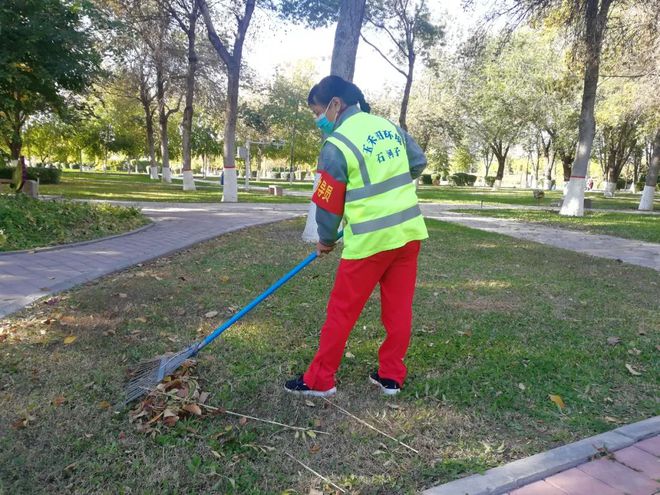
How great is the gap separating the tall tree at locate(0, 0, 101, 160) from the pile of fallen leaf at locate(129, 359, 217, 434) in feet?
26.3

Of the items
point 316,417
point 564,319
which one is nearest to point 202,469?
point 316,417

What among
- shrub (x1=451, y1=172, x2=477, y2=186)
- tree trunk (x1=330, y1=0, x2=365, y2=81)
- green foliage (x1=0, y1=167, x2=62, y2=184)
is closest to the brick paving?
tree trunk (x1=330, y1=0, x2=365, y2=81)

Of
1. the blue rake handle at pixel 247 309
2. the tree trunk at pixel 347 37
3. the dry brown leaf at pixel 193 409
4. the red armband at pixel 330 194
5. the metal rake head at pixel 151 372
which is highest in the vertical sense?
the tree trunk at pixel 347 37

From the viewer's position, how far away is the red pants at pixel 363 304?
2559 mm

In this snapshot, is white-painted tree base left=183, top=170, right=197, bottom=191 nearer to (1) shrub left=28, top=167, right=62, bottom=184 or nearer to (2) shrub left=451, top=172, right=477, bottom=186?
(1) shrub left=28, top=167, right=62, bottom=184

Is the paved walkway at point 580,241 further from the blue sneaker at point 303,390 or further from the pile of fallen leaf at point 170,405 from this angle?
the pile of fallen leaf at point 170,405

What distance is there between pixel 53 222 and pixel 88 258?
1.79 m

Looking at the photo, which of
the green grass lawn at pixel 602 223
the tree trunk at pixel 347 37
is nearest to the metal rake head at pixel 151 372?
the tree trunk at pixel 347 37

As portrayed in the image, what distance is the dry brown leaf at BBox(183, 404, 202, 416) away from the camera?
97.5 inches

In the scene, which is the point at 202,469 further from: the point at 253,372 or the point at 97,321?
the point at 97,321

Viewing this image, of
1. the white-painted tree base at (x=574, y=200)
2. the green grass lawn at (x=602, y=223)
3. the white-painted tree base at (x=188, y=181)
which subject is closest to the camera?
the green grass lawn at (x=602, y=223)

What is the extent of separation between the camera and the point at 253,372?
2994 millimetres

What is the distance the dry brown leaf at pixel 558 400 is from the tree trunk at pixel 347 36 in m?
6.06

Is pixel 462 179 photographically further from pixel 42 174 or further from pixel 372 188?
pixel 372 188
